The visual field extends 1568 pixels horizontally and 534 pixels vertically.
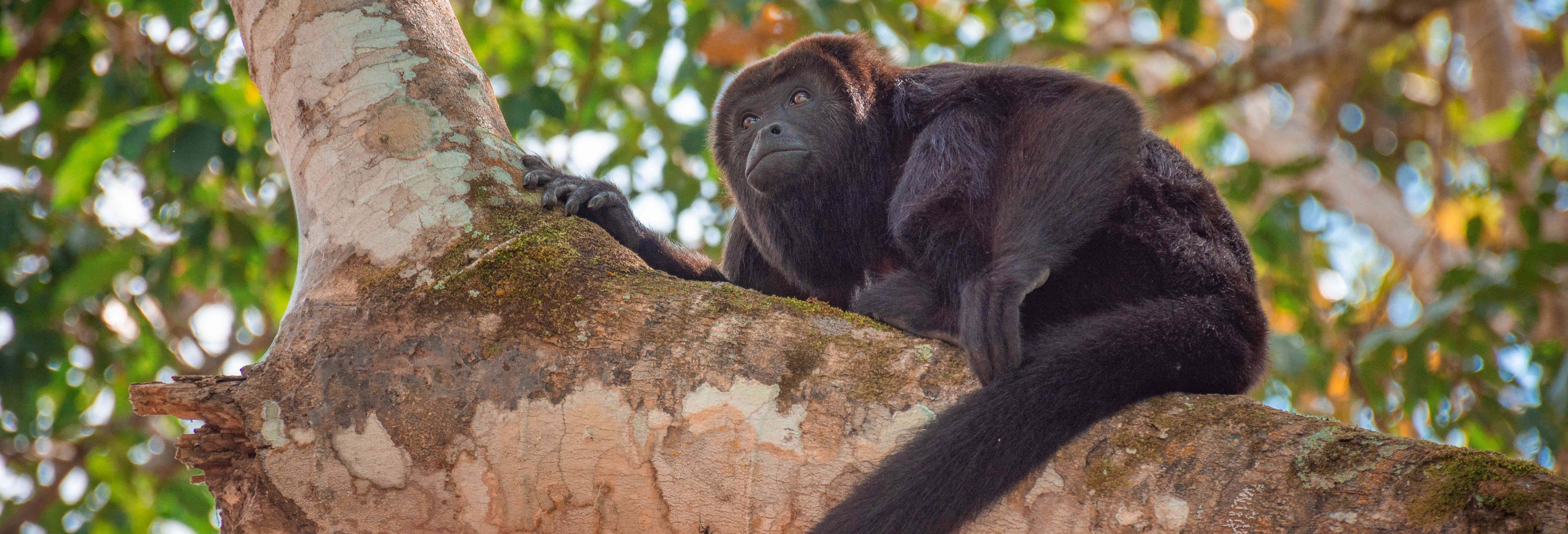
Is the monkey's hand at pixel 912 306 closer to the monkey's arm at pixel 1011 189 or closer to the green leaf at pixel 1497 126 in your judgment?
the monkey's arm at pixel 1011 189

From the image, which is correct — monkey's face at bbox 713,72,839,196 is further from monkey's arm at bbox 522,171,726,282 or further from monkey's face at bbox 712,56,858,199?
monkey's arm at bbox 522,171,726,282

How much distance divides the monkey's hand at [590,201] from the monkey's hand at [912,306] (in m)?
0.60

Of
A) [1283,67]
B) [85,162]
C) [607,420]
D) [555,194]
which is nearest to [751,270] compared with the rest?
[555,194]

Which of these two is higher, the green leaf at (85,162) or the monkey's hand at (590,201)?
the monkey's hand at (590,201)

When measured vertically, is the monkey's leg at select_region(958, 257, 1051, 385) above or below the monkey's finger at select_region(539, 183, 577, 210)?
below

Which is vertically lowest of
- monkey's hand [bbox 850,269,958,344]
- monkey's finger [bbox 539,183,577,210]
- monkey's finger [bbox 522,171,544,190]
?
monkey's hand [bbox 850,269,958,344]

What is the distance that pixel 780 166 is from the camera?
2.80m

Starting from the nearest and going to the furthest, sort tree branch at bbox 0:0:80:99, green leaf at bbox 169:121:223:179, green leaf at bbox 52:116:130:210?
green leaf at bbox 169:121:223:179 → green leaf at bbox 52:116:130:210 → tree branch at bbox 0:0:80:99

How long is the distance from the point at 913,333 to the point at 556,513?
675 mm

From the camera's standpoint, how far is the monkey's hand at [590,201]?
2186 millimetres

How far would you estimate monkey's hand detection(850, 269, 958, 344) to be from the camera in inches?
91.4

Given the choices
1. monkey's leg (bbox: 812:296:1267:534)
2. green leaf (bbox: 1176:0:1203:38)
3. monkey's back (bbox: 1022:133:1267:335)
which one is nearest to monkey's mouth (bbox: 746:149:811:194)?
monkey's back (bbox: 1022:133:1267:335)

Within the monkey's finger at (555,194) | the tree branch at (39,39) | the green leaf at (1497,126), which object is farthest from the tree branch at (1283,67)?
the tree branch at (39,39)

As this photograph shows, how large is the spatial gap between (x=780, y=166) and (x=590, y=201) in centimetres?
56
